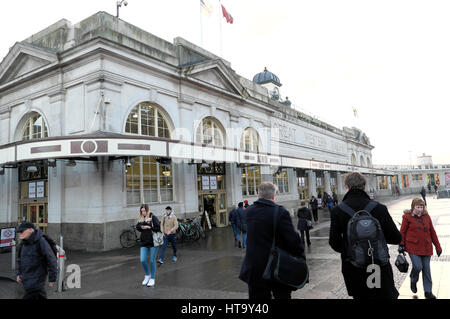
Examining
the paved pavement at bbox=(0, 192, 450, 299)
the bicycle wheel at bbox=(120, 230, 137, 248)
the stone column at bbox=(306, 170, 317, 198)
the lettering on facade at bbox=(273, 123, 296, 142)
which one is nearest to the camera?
the paved pavement at bbox=(0, 192, 450, 299)

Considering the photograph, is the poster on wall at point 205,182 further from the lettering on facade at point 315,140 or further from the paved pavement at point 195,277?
the lettering on facade at point 315,140

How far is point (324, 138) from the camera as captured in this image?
1435 inches

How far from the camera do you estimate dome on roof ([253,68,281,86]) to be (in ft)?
137

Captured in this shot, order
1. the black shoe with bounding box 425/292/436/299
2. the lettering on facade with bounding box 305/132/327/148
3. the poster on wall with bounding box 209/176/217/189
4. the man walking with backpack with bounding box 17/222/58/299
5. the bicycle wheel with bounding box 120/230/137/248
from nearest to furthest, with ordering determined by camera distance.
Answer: the man walking with backpack with bounding box 17/222/58/299 → the black shoe with bounding box 425/292/436/299 → the bicycle wheel with bounding box 120/230/137/248 → the poster on wall with bounding box 209/176/217/189 → the lettering on facade with bounding box 305/132/327/148

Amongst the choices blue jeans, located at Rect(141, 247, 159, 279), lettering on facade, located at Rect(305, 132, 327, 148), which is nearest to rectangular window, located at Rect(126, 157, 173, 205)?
blue jeans, located at Rect(141, 247, 159, 279)

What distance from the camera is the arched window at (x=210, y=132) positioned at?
18750mm

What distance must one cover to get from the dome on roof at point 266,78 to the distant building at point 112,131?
20814mm

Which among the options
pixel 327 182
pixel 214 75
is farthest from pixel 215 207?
pixel 327 182

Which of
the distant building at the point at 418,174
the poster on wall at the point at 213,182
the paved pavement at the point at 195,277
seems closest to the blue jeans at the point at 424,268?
the paved pavement at the point at 195,277

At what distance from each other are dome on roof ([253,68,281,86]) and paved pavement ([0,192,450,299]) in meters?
32.3

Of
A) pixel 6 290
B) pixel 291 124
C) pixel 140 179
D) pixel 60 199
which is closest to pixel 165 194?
pixel 140 179

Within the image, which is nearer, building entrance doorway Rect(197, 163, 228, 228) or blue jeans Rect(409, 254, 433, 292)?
blue jeans Rect(409, 254, 433, 292)

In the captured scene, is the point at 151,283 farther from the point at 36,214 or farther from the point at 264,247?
the point at 36,214

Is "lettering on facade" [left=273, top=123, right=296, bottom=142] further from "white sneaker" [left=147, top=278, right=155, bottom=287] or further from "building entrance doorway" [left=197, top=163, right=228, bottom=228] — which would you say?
"white sneaker" [left=147, top=278, right=155, bottom=287]
